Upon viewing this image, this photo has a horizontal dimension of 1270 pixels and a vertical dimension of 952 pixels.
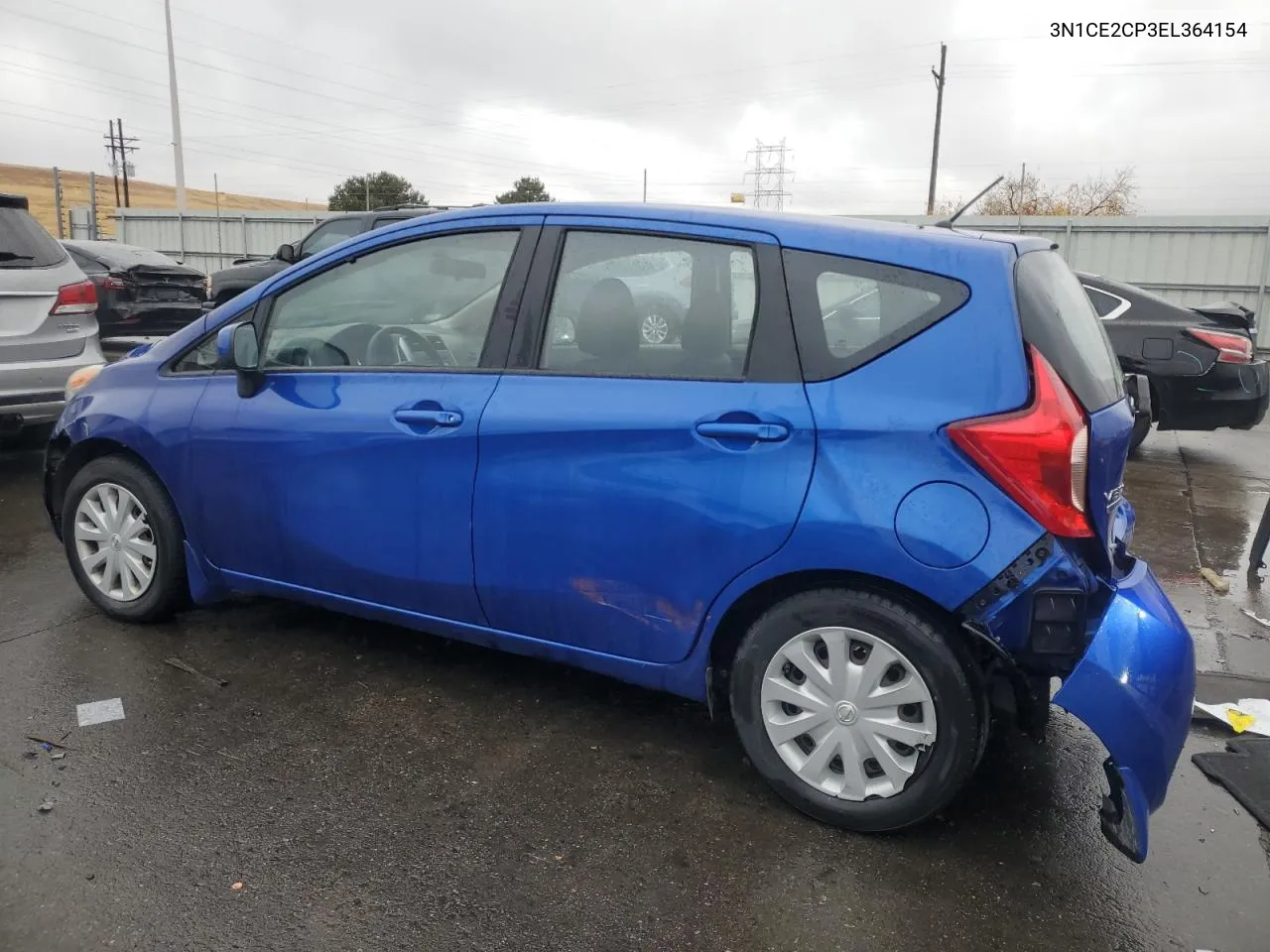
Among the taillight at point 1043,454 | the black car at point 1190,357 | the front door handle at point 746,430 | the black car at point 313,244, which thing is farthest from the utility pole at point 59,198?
the taillight at point 1043,454

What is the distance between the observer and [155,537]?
388 centimetres

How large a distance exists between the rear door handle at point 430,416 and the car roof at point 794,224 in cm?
71

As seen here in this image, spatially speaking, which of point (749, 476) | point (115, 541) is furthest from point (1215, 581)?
point (115, 541)

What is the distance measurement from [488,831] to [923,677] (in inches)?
48.7

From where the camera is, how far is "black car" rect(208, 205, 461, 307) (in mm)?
10203

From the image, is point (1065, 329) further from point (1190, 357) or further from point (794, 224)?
point (1190, 357)

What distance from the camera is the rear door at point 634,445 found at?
272cm

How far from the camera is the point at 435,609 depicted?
10.9ft

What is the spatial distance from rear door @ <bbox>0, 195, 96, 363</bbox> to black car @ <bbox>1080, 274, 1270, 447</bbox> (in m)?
7.18

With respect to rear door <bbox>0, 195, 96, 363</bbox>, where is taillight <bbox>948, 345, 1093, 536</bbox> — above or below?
below

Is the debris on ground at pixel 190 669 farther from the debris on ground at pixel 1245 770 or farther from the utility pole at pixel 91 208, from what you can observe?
the utility pole at pixel 91 208

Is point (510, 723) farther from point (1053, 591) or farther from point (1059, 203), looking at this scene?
point (1059, 203)

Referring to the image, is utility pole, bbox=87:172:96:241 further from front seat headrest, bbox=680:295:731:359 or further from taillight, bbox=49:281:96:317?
front seat headrest, bbox=680:295:731:359

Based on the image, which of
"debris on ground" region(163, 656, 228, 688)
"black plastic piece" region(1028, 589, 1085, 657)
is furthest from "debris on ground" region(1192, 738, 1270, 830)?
"debris on ground" region(163, 656, 228, 688)
